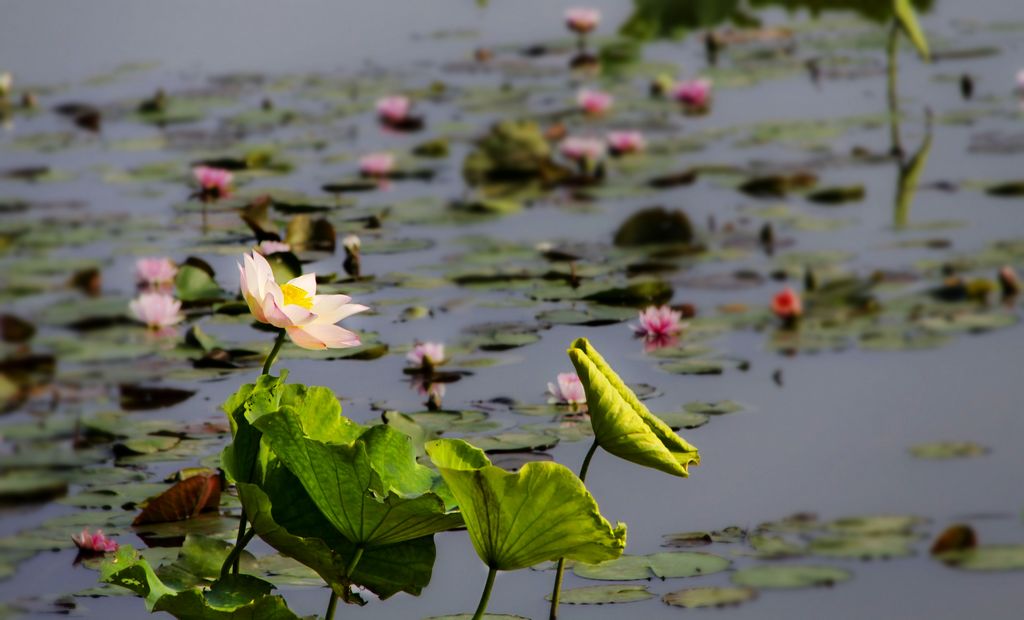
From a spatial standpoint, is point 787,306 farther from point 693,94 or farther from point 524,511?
point 693,94

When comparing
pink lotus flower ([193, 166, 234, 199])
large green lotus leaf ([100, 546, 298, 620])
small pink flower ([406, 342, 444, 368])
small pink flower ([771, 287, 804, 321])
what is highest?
pink lotus flower ([193, 166, 234, 199])

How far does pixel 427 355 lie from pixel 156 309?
2.57 ft

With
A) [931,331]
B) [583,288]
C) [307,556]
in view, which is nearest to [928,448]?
[931,331]

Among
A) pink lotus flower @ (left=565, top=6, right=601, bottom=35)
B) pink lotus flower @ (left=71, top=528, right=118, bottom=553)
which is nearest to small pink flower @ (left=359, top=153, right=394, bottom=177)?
pink lotus flower @ (left=565, top=6, right=601, bottom=35)

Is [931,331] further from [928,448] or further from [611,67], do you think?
[611,67]

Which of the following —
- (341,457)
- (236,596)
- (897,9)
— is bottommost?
(236,596)

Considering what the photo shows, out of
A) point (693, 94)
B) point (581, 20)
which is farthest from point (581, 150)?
point (581, 20)

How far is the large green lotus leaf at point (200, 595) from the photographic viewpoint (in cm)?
157

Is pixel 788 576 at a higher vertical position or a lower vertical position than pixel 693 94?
lower

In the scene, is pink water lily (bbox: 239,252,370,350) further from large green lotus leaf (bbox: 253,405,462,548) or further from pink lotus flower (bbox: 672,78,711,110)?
pink lotus flower (bbox: 672,78,711,110)

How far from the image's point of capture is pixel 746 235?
431cm

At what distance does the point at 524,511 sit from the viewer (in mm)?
1588

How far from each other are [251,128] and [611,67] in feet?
7.15

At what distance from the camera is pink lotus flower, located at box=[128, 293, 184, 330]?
341 centimetres
